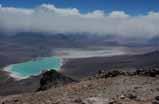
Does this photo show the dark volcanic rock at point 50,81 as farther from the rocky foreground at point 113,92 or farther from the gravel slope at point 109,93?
the gravel slope at point 109,93

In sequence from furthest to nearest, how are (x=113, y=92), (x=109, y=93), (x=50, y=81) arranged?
(x=50, y=81) < (x=113, y=92) < (x=109, y=93)

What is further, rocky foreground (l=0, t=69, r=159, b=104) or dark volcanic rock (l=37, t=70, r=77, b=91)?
dark volcanic rock (l=37, t=70, r=77, b=91)

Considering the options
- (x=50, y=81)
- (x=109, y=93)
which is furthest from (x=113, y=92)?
(x=50, y=81)

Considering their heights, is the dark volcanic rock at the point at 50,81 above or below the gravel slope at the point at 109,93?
below

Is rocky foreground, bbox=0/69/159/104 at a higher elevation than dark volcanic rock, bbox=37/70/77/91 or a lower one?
higher

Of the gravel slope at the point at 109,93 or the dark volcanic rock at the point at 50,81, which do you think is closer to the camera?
the gravel slope at the point at 109,93

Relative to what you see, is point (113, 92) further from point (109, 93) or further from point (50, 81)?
point (50, 81)

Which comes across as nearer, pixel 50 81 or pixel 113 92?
pixel 113 92

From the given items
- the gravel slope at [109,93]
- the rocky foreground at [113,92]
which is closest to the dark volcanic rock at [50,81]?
the rocky foreground at [113,92]

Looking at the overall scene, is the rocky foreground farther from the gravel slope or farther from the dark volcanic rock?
the dark volcanic rock

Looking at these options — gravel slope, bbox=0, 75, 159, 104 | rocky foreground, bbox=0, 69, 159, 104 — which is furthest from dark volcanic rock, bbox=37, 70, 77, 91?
gravel slope, bbox=0, 75, 159, 104
